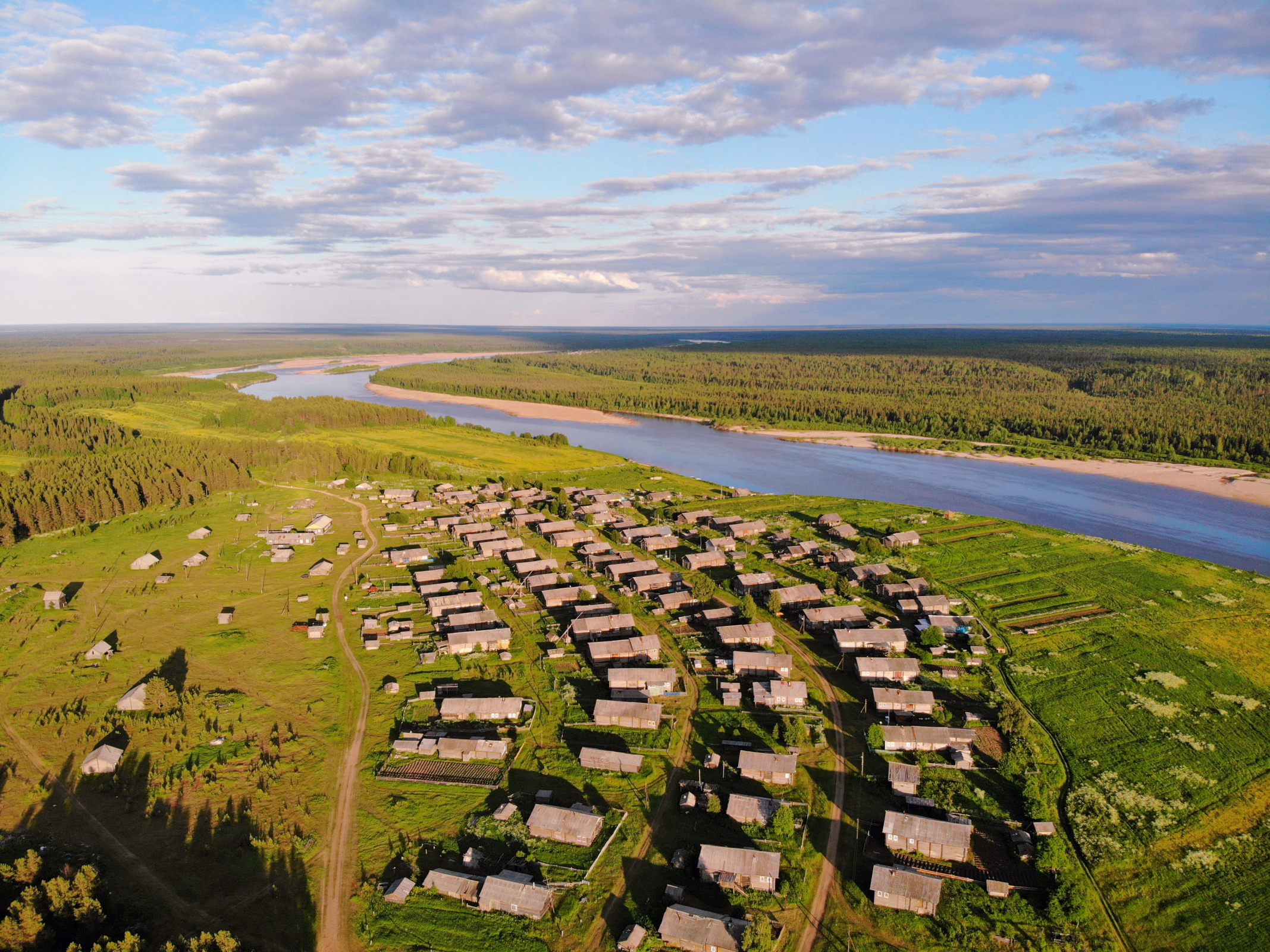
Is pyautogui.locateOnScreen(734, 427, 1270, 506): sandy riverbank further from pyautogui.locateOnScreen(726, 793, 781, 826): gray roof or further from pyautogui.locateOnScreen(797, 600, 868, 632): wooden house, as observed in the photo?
pyautogui.locateOnScreen(726, 793, 781, 826): gray roof

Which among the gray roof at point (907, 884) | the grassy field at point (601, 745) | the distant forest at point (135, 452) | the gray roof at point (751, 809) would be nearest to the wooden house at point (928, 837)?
the grassy field at point (601, 745)

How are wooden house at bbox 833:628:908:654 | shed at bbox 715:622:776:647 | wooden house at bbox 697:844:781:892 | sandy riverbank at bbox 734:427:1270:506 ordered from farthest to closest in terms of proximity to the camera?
sandy riverbank at bbox 734:427:1270:506 → shed at bbox 715:622:776:647 → wooden house at bbox 833:628:908:654 → wooden house at bbox 697:844:781:892

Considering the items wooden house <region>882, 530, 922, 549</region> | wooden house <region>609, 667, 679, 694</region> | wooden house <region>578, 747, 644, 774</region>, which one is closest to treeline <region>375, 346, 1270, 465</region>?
wooden house <region>882, 530, 922, 549</region>

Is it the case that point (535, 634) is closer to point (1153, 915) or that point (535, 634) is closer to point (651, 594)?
point (651, 594)

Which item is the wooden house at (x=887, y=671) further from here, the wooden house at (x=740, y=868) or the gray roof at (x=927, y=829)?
the wooden house at (x=740, y=868)

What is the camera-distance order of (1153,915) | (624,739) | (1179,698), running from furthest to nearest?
(1179,698) < (624,739) < (1153,915)

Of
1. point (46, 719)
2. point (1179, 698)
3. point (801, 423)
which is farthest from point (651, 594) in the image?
point (801, 423)

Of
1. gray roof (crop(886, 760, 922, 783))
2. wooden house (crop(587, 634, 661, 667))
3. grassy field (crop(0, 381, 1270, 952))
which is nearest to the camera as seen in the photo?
grassy field (crop(0, 381, 1270, 952))
